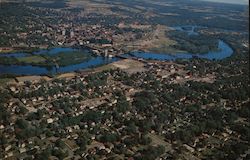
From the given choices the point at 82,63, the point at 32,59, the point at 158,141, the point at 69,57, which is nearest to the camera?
the point at 158,141

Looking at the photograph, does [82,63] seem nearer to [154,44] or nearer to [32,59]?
[32,59]

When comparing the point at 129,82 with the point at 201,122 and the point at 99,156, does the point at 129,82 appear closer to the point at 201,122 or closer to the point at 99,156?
the point at 201,122

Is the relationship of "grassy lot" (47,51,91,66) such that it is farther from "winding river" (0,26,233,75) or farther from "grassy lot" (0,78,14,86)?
"grassy lot" (0,78,14,86)

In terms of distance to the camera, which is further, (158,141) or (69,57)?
(69,57)

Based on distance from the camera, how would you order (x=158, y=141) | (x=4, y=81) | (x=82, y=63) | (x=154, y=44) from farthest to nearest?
(x=154, y=44)
(x=82, y=63)
(x=4, y=81)
(x=158, y=141)

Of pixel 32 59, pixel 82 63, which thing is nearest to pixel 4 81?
pixel 32 59

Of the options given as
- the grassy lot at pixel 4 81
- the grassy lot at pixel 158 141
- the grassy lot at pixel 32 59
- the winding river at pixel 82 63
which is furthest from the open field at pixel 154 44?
the grassy lot at pixel 158 141

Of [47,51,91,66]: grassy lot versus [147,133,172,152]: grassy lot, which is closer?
[147,133,172,152]: grassy lot

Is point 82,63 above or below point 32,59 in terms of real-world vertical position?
below

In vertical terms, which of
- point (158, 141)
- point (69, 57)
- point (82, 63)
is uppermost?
point (158, 141)

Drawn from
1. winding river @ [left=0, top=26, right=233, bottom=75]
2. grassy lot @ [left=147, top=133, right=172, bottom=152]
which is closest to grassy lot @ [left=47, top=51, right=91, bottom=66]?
winding river @ [left=0, top=26, right=233, bottom=75]

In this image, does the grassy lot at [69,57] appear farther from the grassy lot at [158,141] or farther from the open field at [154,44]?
the grassy lot at [158,141]

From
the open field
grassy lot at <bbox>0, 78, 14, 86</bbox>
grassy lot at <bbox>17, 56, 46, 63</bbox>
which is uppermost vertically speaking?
grassy lot at <bbox>0, 78, 14, 86</bbox>
